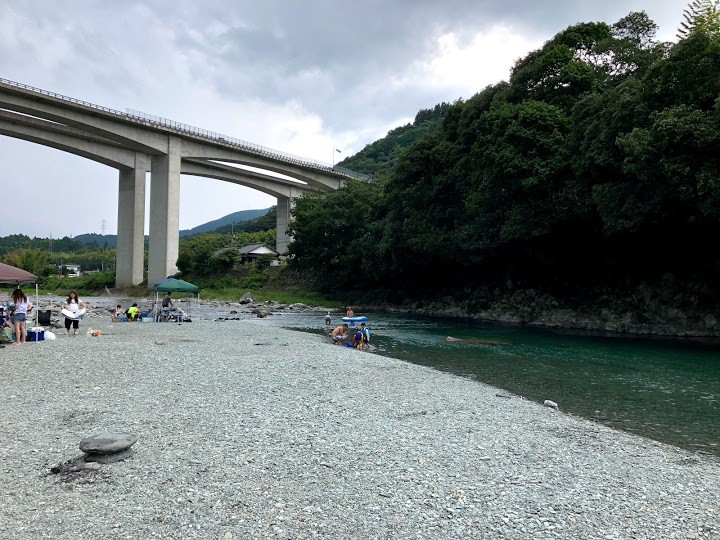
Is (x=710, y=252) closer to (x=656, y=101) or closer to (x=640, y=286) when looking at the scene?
(x=640, y=286)

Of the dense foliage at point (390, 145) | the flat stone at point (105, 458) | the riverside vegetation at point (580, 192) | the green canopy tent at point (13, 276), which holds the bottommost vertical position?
the flat stone at point (105, 458)

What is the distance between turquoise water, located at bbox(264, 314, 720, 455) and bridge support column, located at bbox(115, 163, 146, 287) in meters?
51.6

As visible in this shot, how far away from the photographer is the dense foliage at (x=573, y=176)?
19.6 metres

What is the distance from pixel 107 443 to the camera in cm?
604

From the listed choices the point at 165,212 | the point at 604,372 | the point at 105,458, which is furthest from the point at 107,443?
the point at 165,212

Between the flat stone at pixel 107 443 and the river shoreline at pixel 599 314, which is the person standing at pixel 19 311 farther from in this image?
the river shoreline at pixel 599 314

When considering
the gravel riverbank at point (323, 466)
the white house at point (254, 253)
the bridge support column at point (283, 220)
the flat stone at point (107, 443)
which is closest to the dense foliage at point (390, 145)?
the bridge support column at point (283, 220)

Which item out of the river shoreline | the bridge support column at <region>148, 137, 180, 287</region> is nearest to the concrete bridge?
the bridge support column at <region>148, 137, 180, 287</region>

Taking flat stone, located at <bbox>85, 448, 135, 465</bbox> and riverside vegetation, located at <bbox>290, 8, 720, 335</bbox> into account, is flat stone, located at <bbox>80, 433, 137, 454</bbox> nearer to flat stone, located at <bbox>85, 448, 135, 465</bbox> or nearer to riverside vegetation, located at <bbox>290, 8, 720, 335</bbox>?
flat stone, located at <bbox>85, 448, 135, 465</bbox>

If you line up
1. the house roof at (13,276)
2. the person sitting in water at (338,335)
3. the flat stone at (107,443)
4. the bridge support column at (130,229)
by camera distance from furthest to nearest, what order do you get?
the bridge support column at (130,229), the person sitting in water at (338,335), the house roof at (13,276), the flat stone at (107,443)

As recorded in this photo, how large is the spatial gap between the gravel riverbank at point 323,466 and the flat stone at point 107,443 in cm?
19

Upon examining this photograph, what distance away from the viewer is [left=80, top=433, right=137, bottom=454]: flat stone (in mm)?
5953

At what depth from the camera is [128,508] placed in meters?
4.86

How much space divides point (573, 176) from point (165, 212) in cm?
5027
